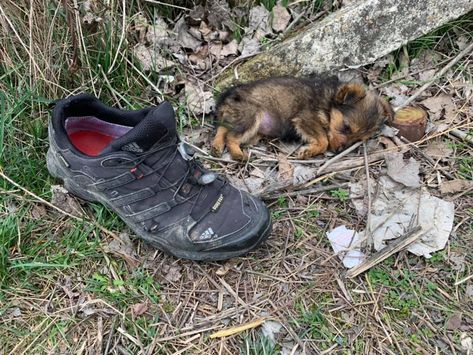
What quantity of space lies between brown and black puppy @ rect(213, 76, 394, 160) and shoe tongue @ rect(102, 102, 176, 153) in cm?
89

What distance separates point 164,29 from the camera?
13.2 feet

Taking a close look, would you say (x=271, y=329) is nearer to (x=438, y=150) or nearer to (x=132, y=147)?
(x=132, y=147)

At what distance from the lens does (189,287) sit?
271cm

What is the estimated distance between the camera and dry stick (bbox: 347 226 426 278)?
273cm

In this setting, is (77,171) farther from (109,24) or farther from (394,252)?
(394,252)

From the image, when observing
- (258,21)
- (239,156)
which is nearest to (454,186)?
(239,156)

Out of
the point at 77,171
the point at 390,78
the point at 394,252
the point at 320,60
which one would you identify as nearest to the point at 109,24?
the point at 77,171

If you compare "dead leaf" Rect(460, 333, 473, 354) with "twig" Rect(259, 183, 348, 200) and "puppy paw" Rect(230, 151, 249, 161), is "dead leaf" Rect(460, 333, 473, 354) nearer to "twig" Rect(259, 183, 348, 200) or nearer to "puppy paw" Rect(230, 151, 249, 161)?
"twig" Rect(259, 183, 348, 200)

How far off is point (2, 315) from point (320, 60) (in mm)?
2832

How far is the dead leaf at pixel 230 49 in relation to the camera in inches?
159

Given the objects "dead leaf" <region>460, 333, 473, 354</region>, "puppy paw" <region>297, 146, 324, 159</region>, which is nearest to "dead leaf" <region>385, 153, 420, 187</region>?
"puppy paw" <region>297, 146, 324, 159</region>

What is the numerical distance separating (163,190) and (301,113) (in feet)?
4.78

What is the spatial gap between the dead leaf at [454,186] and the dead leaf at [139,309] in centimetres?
196

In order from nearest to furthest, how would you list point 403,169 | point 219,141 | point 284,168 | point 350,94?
point 403,169 → point 284,168 → point 219,141 → point 350,94
